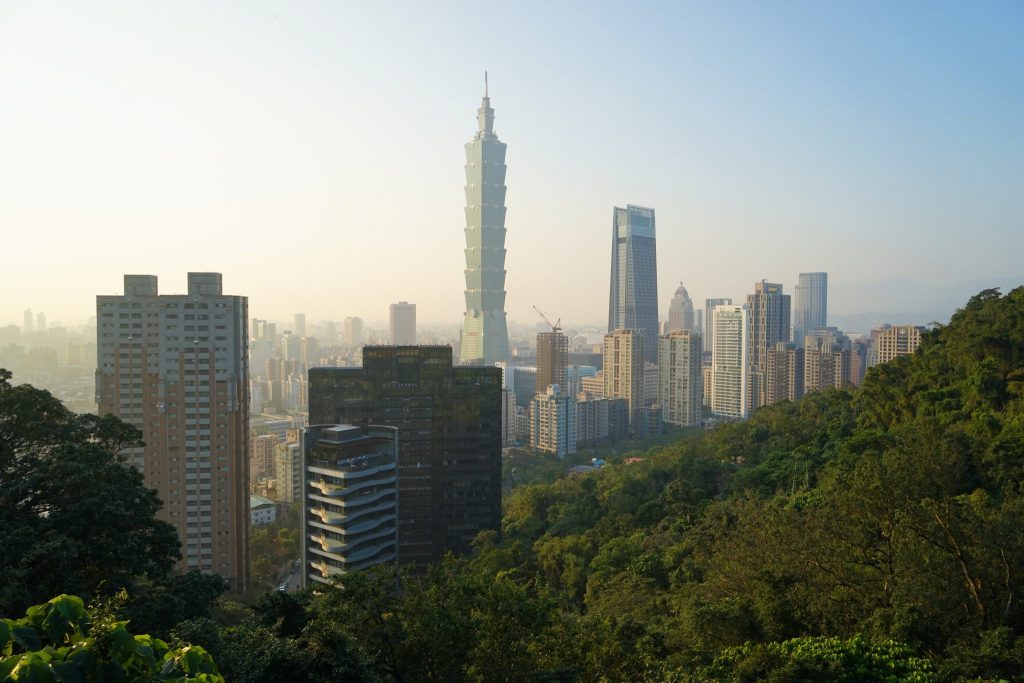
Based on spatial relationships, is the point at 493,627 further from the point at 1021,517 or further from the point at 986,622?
the point at 1021,517

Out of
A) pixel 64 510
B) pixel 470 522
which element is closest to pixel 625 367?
pixel 470 522

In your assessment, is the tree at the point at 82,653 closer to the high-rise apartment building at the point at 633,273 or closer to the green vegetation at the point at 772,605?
the green vegetation at the point at 772,605

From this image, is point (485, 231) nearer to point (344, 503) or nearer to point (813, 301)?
point (813, 301)

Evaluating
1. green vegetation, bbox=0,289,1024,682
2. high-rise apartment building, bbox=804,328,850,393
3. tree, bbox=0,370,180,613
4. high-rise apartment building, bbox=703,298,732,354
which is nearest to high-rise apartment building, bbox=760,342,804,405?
high-rise apartment building, bbox=804,328,850,393

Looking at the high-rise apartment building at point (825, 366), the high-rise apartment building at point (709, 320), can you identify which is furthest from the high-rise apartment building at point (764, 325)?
the high-rise apartment building at point (709, 320)

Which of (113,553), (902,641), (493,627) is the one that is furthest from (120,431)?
(902,641)
